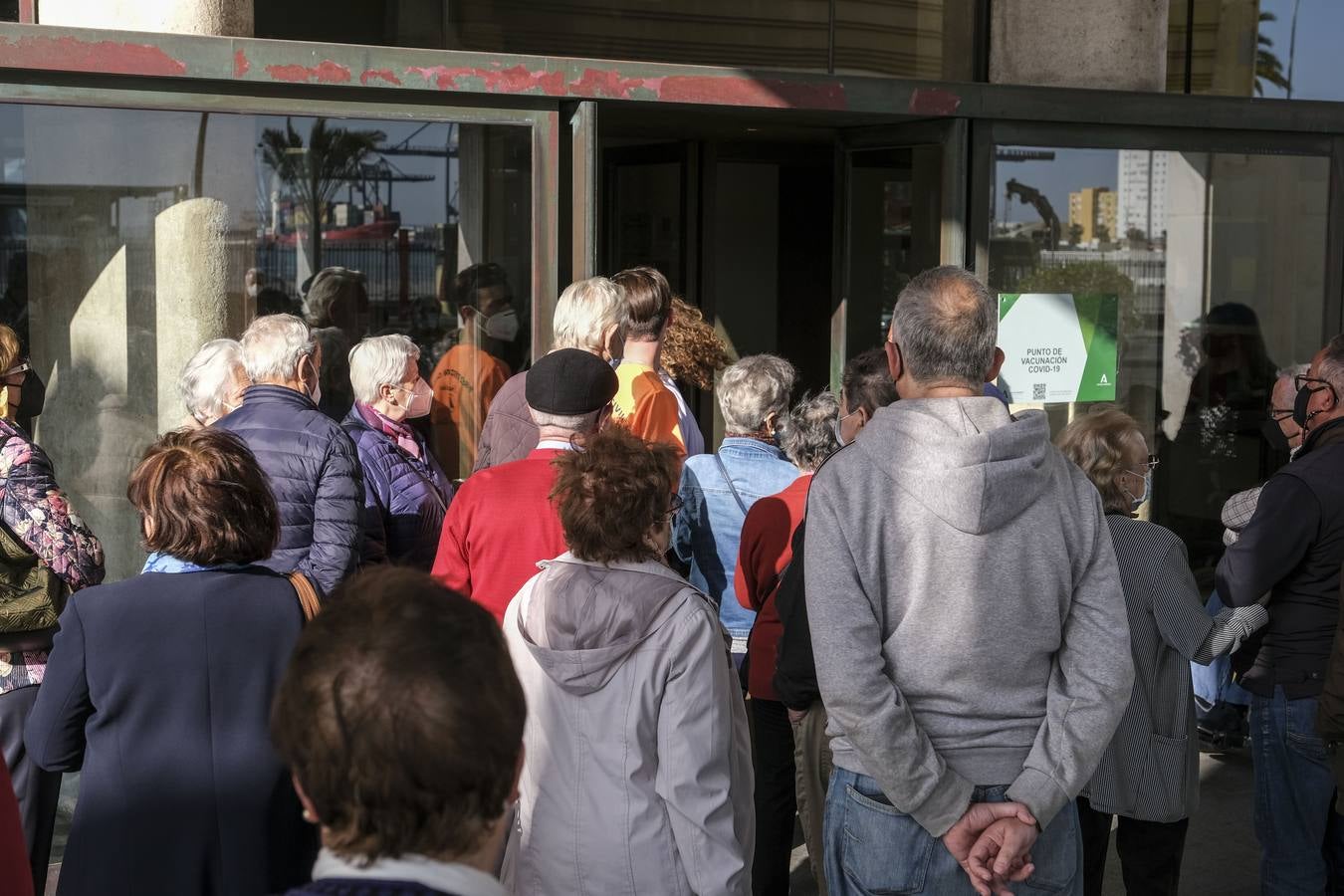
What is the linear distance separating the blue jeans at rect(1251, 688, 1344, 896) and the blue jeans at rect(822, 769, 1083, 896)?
1633 millimetres

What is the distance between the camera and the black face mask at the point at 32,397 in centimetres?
520

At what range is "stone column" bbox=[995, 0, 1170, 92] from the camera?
6.70 metres

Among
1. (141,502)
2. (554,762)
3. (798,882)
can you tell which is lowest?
(798,882)

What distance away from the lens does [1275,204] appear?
711 cm

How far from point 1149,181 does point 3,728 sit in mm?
5540

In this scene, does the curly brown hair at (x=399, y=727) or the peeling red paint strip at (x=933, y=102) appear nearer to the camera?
the curly brown hair at (x=399, y=727)

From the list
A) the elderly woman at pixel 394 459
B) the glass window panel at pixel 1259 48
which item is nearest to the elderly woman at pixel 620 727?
the elderly woman at pixel 394 459

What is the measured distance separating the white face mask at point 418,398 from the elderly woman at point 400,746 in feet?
11.5

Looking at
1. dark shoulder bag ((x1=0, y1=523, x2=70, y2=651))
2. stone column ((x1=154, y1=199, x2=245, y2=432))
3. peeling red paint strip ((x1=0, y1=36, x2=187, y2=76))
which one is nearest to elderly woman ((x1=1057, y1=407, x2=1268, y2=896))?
dark shoulder bag ((x1=0, y1=523, x2=70, y2=651))

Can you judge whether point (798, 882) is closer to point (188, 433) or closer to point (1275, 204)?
point (188, 433)

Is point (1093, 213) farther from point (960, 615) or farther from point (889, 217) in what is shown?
point (960, 615)

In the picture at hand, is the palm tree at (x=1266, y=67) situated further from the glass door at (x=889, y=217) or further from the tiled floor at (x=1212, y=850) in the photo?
the tiled floor at (x=1212, y=850)

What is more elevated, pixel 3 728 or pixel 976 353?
pixel 976 353

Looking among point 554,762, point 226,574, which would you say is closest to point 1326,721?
point 554,762
